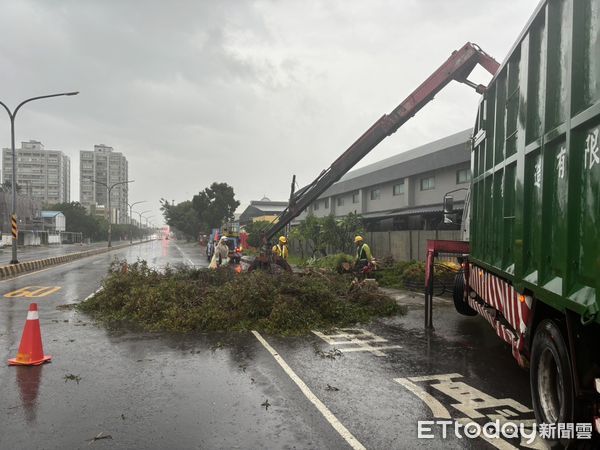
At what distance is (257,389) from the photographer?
5391mm

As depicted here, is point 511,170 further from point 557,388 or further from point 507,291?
point 557,388

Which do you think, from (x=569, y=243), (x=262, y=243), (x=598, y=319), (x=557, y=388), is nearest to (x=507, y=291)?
(x=557, y=388)

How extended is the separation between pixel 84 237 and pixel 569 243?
107223 mm

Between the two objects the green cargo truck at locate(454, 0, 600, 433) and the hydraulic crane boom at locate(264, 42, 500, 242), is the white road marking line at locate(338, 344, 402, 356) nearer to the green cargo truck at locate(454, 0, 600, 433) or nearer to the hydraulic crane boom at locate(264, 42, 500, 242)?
the green cargo truck at locate(454, 0, 600, 433)

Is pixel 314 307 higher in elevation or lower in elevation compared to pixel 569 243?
lower

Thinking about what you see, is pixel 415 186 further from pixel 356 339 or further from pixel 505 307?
pixel 505 307

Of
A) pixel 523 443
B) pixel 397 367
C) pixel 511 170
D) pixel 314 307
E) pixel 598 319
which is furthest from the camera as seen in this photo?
pixel 314 307

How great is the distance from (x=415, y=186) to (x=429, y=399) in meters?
26.7

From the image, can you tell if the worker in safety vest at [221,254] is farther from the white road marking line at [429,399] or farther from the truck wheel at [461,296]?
the white road marking line at [429,399]

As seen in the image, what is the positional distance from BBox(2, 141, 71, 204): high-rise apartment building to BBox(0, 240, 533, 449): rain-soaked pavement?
129934mm

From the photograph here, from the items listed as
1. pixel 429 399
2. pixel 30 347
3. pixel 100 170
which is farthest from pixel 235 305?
pixel 100 170

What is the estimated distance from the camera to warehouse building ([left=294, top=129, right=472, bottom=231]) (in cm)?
2569

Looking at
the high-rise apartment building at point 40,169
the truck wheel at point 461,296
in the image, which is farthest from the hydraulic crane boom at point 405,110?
the high-rise apartment building at point 40,169

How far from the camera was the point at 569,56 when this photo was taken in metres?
3.31
